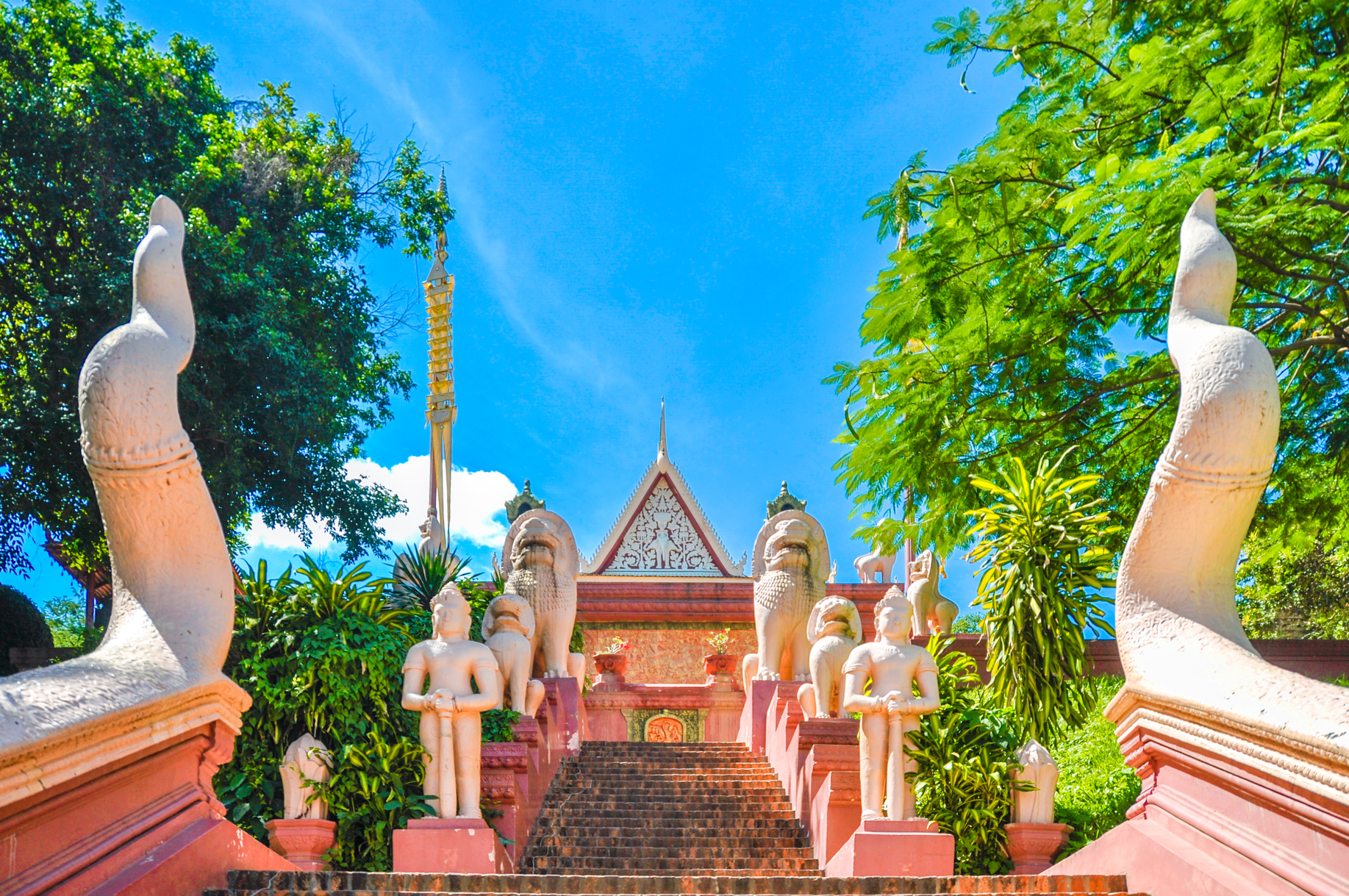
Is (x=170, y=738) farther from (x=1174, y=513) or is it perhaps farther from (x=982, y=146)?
(x=982, y=146)

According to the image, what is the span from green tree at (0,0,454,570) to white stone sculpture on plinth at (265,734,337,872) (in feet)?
26.5

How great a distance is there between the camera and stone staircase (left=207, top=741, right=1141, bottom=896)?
14.7ft

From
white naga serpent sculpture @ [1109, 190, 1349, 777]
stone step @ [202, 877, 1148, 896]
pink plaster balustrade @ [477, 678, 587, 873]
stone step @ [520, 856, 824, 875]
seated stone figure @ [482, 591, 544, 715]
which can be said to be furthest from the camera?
seated stone figure @ [482, 591, 544, 715]

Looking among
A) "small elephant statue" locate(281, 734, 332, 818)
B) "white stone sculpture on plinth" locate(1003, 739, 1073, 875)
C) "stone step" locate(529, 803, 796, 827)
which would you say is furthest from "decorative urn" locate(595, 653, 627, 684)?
"white stone sculpture on plinth" locate(1003, 739, 1073, 875)

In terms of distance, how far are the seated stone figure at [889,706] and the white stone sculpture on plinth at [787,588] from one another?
367 centimetres

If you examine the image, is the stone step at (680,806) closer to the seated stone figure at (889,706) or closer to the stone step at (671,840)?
the stone step at (671,840)

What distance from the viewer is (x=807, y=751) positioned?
8312 millimetres

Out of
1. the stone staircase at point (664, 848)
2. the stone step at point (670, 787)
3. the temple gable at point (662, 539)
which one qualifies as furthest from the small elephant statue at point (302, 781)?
the temple gable at point (662, 539)

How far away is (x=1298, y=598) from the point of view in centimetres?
1617

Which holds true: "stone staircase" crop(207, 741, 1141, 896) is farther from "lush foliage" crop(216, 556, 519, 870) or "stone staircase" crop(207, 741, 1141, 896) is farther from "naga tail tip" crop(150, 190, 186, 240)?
"naga tail tip" crop(150, 190, 186, 240)

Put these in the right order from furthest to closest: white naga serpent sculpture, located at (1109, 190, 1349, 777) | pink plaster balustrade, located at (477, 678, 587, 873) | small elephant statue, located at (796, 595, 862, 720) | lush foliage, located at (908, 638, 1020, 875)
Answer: small elephant statue, located at (796, 595, 862, 720)
pink plaster balustrade, located at (477, 678, 587, 873)
lush foliage, located at (908, 638, 1020, 875)
white naga serpent sculpture, located at (1109, 190, 1349, 777)

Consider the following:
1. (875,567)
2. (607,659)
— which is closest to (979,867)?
(607,659)

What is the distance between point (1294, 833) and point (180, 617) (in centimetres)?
382

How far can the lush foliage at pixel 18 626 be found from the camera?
12.9 meters
